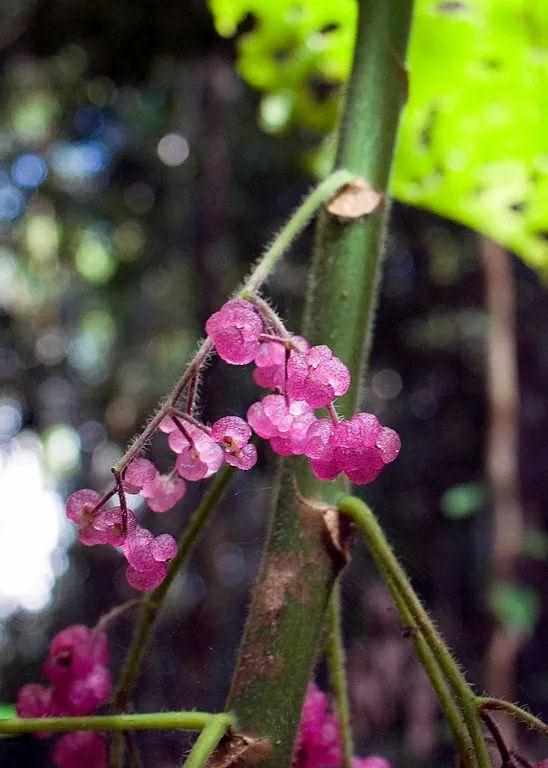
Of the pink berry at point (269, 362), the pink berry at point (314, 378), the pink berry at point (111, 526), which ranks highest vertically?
the pink berry at point (269, 362)

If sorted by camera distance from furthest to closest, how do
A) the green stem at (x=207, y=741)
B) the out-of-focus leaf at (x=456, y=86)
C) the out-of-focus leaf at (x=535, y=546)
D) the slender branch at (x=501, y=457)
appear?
the out-of-focus leaf at (x=535, y=546), the slender branch at (x=501, y=457), the out-of-focus leaf at (x=456, y=86), the green stem at (x=207, y=741)

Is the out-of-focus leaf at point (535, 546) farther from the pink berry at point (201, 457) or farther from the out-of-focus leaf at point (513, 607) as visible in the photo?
the pink berry at point (201, 457)

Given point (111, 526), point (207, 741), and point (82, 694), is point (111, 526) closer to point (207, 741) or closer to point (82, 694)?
point (207, 741)

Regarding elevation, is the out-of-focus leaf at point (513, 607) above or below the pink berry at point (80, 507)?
above

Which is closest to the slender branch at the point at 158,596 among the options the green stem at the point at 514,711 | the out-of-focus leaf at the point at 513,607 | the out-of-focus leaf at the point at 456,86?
the green stem at the point at 514,711

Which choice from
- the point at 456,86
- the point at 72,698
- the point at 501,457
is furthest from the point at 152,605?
→ the point at 501,457

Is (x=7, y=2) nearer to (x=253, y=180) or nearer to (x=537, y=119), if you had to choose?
(x=253, y=180)

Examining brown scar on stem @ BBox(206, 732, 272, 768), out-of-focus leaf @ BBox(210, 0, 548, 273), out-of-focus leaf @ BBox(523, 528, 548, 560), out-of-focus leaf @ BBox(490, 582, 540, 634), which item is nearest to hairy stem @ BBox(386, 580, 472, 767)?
brown scar on stem @ BBox(206, 732, 272, 768)

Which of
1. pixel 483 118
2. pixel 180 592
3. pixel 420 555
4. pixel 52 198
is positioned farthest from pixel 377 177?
pixel 180 592
